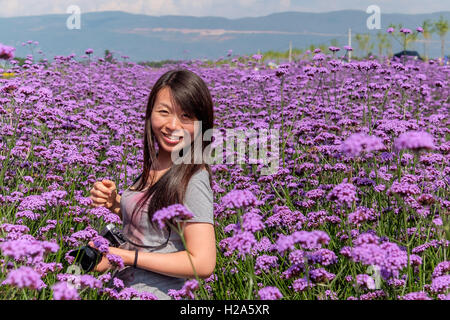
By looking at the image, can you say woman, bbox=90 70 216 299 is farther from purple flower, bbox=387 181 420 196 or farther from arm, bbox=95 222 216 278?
purple flower, bbox=387 181 420 196

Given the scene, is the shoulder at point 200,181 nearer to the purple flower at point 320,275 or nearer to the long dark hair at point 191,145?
the long dark hair at point 191,145

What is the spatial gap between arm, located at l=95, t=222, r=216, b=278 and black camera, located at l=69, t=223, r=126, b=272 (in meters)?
0.20

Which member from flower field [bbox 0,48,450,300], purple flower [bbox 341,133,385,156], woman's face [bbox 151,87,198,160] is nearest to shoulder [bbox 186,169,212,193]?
woman's face [bbox 151,87,198,160]

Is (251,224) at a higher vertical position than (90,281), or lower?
higher

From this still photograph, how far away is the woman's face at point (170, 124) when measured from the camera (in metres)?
2.93

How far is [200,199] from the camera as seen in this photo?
2.74m

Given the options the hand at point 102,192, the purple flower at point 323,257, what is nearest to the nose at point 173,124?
the hand at point 102,192

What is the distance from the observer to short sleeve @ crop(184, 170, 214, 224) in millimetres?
2660

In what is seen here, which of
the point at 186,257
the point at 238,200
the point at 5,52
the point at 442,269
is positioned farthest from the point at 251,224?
the point at 5,52

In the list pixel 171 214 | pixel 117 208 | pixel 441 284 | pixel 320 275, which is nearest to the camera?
pixel 171 214

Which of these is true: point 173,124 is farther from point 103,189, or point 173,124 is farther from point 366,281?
point 366,281

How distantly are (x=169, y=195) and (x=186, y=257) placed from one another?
1.15ft
